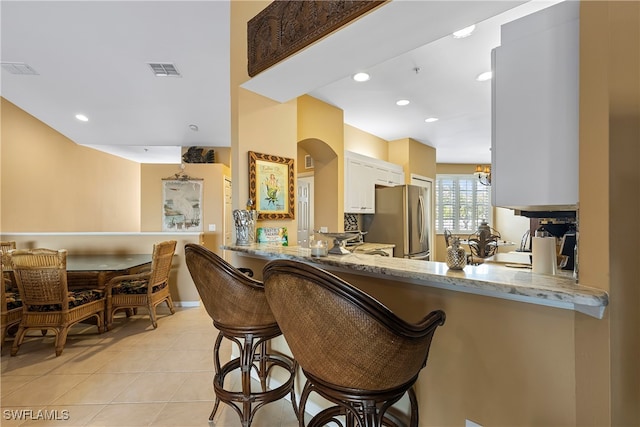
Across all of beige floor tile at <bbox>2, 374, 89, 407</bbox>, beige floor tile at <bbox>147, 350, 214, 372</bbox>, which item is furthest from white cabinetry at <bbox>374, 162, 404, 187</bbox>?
beige floor tile at <bbox>2, 374, 89, 407</bbox>

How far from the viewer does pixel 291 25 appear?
2053 mm

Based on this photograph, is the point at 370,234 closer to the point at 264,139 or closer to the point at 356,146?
the point at 356,146

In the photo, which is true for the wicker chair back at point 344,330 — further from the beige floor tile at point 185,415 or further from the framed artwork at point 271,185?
the framed artwork at point 271,185

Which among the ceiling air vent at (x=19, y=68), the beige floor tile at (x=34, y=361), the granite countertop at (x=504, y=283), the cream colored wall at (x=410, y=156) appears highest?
the ceiling air vent at (x=19, y=68)

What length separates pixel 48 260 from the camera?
280cm

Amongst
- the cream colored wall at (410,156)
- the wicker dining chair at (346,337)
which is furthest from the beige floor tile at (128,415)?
the cream colored wall at (410,156)

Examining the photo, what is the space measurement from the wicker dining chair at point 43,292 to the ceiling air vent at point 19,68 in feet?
7.84

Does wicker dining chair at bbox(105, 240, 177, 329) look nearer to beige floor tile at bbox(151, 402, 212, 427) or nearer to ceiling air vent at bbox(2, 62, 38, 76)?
beige floor tile at bbox(151, 402, 212, 427)

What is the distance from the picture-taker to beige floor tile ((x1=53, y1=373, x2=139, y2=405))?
2.11 m

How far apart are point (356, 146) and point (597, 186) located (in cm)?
415

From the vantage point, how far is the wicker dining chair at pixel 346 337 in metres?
0.94

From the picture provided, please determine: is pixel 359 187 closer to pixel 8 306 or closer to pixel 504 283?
pixel 504 283

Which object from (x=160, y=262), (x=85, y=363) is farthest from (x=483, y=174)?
(x=85, y=363)

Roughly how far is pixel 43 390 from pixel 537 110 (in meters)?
3.54
